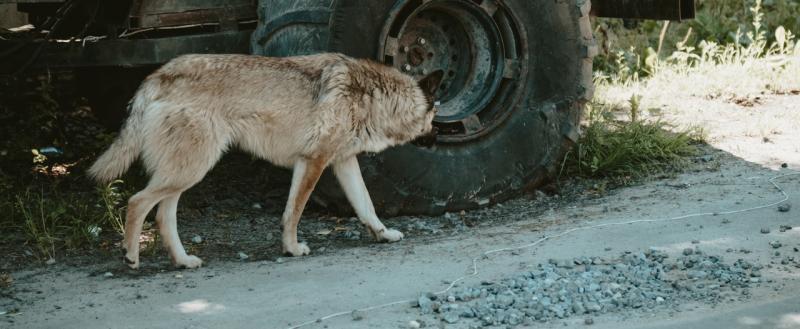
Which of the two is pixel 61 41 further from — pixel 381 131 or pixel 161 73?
pixel 381 131

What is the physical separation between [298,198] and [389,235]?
58cm

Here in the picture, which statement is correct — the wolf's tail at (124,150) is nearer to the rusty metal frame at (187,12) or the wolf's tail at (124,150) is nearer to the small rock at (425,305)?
the rusty metal frame at (187,12)

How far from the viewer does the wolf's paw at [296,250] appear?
213 inches

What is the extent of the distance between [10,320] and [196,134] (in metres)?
1.23

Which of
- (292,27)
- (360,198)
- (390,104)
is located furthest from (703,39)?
(292,27)

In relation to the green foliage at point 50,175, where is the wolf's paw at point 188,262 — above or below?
below

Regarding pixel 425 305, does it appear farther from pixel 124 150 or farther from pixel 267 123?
pixel 124 150

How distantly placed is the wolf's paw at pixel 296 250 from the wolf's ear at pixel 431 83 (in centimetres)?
112

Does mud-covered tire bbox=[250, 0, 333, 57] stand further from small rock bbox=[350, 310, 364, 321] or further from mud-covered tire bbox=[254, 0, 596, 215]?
small rock bbox=[350, 310, 364, 321]

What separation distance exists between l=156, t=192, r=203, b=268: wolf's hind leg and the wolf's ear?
1.50m

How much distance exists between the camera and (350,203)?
584 cm

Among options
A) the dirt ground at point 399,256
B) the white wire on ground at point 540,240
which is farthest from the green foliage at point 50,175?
the white wire on ground at point 540,240

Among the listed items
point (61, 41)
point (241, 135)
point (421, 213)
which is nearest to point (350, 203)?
point (421, 213)

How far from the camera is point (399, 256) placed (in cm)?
525
